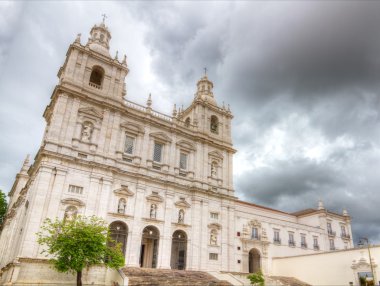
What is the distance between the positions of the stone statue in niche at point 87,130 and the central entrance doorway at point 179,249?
490 inches

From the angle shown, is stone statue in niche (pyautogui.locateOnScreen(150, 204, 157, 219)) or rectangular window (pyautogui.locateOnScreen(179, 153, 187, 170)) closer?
stone statue in niche (pyautogui.locateOnScreen(150, 204, 157, 219))

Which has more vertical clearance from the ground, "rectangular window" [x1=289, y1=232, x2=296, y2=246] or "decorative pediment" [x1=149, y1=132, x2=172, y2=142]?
"decorative pediment" [x1=149, y1=132, x2=172, y2=142]

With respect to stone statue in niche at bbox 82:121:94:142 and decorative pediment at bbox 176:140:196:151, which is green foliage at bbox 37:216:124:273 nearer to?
stone statue in niche at bbox 82:121:94:142

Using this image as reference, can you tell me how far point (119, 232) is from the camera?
1039 inches

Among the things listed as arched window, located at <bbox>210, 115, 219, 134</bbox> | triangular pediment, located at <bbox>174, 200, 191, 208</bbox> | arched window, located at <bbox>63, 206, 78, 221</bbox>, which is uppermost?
arched window, located at <bbox>210, 115, 219, 134</bbox>

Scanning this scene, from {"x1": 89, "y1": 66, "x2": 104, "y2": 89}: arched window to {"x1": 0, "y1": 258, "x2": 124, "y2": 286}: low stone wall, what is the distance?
57.4 feet

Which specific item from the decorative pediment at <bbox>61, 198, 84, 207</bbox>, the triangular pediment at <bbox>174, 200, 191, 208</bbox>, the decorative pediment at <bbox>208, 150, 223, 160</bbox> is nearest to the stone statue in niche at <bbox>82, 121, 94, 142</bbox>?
the decorative pediment at <bbox>61, 198, 84, 207</bbox>

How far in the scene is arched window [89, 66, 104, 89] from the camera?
3115cm

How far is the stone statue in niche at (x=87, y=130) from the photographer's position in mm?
27436

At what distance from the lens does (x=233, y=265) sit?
31.6 meters

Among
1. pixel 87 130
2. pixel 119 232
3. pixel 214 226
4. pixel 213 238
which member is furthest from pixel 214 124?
pixel 119 232

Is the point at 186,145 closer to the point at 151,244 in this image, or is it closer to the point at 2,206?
the point at 151,244

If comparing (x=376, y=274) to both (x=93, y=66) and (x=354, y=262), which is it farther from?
(x=93, y=66)

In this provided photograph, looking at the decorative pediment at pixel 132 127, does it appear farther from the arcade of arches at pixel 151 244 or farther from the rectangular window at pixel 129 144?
the arcade of arches at pixel 151 244
